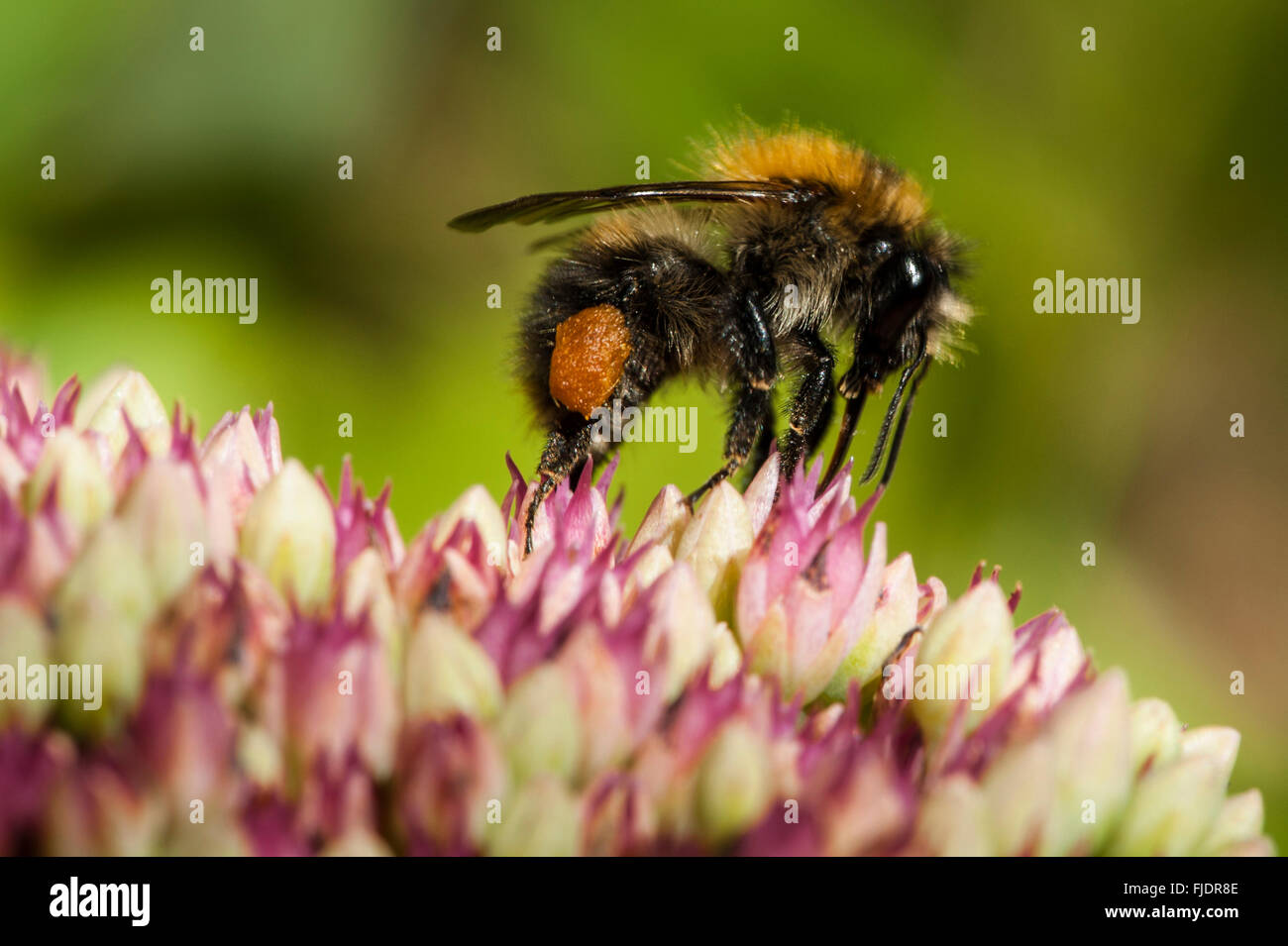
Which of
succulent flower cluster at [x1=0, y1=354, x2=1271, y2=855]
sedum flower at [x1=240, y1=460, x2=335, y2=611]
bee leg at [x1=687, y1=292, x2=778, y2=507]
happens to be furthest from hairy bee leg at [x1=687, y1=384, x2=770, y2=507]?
sedum flower at [x1=240, y1=460, x2=335, y2=611]

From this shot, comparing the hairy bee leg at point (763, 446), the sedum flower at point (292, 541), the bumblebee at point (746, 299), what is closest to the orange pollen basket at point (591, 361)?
the bumblebee at point (746, 299)

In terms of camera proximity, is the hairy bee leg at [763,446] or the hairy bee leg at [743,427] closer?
the hairy bee leg at [743,427]

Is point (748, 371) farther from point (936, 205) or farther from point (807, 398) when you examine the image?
point (936, 205)

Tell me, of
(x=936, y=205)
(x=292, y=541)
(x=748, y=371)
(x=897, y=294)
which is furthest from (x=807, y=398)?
(x=936, y=205)

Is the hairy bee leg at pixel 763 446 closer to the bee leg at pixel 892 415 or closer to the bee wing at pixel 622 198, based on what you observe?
the bee leg at pixel 892 415

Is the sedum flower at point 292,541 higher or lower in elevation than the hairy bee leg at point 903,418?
lower

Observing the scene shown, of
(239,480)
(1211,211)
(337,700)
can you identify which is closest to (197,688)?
(337,700)

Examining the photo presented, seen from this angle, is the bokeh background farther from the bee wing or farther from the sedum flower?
the sedum flower
